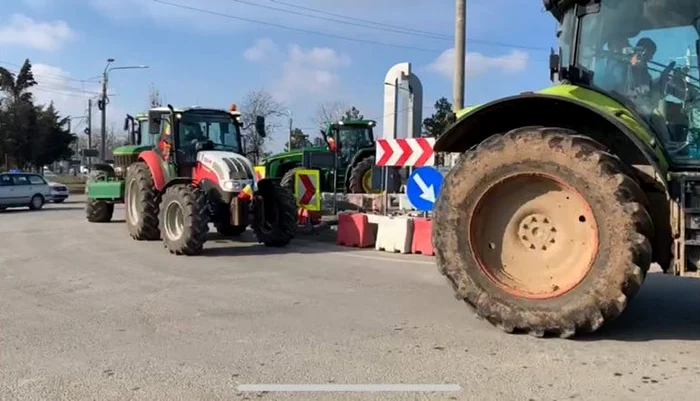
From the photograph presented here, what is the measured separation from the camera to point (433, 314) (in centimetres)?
666

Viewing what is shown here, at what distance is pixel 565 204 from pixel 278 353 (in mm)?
2686

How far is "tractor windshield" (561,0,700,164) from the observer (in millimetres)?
5492

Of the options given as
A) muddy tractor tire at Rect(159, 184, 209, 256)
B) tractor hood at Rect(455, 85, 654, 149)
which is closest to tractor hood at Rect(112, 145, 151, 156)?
muddy tractor tire at Rect(159, 184, 209, 256)

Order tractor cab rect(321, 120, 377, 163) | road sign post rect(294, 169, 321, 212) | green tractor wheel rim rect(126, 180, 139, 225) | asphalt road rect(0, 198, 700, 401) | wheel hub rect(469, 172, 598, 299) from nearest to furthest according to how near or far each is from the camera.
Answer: asphalt road rect(0, 198, 700, 401) < wheel hub rect(469, 172, 598, 299) < green tractor wheel rim rect(126, 180, 139, 225) < road sign post rect(294, 169, 321, 212) < tractor cab rect(321, 120, 377, 163)

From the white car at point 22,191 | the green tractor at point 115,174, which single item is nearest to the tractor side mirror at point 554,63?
the green tractor at point 115,174

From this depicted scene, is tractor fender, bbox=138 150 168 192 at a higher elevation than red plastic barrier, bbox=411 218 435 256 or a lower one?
higher

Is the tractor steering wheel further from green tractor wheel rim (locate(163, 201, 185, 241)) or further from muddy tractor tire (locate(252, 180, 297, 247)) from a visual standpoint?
green tractor wheel rim (locate(163, 201, 185, 241))

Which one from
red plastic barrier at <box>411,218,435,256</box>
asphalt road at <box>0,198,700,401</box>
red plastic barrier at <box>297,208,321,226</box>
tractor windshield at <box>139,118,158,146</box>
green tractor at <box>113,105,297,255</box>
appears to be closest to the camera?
asphalt road at <box>0,198,700,401</box>

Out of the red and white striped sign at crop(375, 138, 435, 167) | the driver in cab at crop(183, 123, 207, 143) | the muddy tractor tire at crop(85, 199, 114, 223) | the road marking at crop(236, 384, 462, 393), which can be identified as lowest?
the road marking at crop(236, 384, 462, 393)

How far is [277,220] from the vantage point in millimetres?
12602

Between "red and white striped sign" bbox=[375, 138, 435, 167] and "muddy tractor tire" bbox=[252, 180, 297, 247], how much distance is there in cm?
202

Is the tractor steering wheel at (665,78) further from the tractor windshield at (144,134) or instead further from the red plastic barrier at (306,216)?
the tractor windshield at (144,134)

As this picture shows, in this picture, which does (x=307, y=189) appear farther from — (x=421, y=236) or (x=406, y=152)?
(x=421, y=236)

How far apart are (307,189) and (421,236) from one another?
12.2 ft
